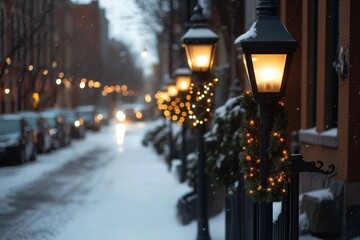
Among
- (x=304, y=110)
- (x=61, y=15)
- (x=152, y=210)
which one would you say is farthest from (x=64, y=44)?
(x=304, y=110)

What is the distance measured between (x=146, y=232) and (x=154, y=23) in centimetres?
1851

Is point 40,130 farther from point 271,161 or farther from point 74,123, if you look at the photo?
point 271,161

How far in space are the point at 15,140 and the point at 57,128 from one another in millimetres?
10464

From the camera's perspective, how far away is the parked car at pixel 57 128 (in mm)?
33344

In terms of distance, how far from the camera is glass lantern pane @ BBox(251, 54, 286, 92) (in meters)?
5.39

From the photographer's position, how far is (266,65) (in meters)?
5.42

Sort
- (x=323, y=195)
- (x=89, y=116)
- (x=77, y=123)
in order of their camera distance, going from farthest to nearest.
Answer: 1. (x=89, y=116)
2. (x=77, y=123)
3. (x=323, y=195)

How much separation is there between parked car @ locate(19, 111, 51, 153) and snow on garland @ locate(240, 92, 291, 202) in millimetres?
23567

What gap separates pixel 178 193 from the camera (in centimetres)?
1655

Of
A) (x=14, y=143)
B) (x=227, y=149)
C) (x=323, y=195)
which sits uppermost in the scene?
(x=227, y=149)

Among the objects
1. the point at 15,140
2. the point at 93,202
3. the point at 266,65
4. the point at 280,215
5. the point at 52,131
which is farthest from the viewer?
the point at 52,131

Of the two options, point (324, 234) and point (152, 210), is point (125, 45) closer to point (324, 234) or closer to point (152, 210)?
point (152, 210)

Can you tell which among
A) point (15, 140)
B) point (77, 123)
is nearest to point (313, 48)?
point (15, 140)

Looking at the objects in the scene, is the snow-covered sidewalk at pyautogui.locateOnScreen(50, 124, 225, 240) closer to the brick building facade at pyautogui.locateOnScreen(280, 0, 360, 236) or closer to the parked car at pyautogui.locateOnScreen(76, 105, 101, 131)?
the brick building facade at pyautogui.locateOnScreen(280, 0, 360, 236)
